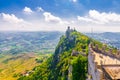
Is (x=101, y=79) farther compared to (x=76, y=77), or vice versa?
(x=76, y=77)

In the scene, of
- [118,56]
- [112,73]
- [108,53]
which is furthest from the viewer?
[108,53]

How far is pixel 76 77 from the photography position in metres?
93.4

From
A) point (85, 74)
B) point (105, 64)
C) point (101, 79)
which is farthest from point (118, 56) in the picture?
point (101, 79)

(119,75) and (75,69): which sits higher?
(119,75)

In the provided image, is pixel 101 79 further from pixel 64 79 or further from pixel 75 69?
pixel 64 79

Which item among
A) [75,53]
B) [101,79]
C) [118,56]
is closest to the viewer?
[101,79]

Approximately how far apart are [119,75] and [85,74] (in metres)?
37.5

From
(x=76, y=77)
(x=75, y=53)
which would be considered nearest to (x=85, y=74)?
(x=76, y=77)

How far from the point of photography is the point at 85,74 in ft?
300

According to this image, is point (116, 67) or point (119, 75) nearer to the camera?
point (119, 75)

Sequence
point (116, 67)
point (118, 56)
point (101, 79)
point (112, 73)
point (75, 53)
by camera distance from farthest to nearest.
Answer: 1. point (75, 53)
2. point (118, 56)
3. point (116, 67)
4. point (112, 73)
5. point (101, 79)

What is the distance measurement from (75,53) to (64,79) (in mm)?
15525

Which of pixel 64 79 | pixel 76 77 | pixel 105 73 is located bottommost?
pixel 64 79

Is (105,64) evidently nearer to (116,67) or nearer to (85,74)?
(116,67)
